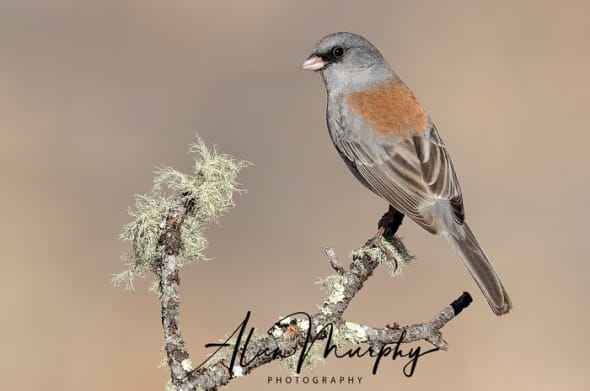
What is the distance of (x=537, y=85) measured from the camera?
7215 mm

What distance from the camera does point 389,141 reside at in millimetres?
3270

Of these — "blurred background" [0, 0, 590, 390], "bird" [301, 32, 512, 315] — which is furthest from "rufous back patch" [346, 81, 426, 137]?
"blurred background" [0, 0, 590, 390]

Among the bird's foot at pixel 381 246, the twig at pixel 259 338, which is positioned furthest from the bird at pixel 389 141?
the twig at pixel 259 338

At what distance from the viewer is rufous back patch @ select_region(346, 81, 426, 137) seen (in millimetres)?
3291

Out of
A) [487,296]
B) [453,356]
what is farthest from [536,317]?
[487,296]

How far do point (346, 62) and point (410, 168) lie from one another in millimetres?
609

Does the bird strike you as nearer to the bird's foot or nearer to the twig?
the bird's foot

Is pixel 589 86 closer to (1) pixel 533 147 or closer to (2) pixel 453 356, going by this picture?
(1) pixel 533 147

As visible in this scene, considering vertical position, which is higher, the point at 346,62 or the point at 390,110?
the point at 346,62

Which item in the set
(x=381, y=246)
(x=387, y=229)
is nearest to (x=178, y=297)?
(x=381, y=246)

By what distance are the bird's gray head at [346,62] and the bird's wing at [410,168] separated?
34 centimetres

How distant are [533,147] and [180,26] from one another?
346 centimetres

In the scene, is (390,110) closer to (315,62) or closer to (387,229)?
(315,62)

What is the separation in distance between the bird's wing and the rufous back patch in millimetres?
37
